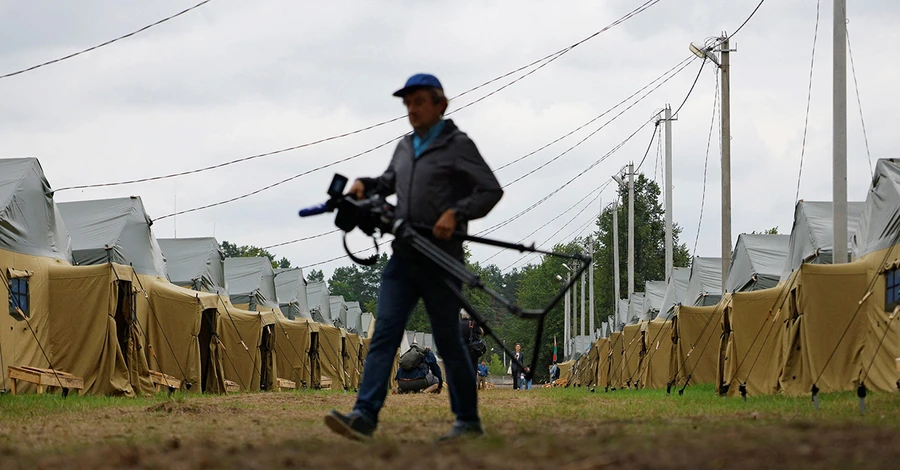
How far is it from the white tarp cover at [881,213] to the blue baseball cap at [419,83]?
33.5 feet

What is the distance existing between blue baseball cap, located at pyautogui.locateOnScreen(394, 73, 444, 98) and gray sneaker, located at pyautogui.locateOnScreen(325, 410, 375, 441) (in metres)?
1.93

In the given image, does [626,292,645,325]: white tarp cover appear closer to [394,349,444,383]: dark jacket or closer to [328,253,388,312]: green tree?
[394,349,444,383]: dark jacket

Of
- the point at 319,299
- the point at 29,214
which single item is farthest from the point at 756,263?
the point at 319,299

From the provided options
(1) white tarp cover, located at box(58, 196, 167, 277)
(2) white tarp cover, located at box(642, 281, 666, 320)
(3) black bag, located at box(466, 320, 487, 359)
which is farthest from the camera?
(2) white tarp cover, located at box(642, 281, 666, 320)

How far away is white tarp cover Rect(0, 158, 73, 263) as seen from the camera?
1881 centimetres

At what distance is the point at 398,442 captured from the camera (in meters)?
6.15

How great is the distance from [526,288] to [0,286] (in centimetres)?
11435

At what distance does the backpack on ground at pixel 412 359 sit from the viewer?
2564cm

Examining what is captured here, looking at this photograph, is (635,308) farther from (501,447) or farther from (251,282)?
(501,447)

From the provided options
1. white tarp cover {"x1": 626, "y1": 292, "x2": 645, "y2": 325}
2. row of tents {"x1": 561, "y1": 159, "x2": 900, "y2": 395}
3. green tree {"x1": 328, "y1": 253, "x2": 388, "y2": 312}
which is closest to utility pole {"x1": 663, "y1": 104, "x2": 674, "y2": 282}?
white tarp cover {"x1": 626, "y1": 292, "x2": 645, "y2": 325}

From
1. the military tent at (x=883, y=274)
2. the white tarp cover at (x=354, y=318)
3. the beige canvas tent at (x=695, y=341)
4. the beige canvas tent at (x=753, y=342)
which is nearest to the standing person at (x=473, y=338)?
the beige canvas tent at (x=695, y=341)

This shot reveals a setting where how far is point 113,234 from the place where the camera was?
24.4 metres

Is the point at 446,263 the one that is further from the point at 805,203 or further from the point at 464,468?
the point at 805,203

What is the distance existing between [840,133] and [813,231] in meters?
3.28
